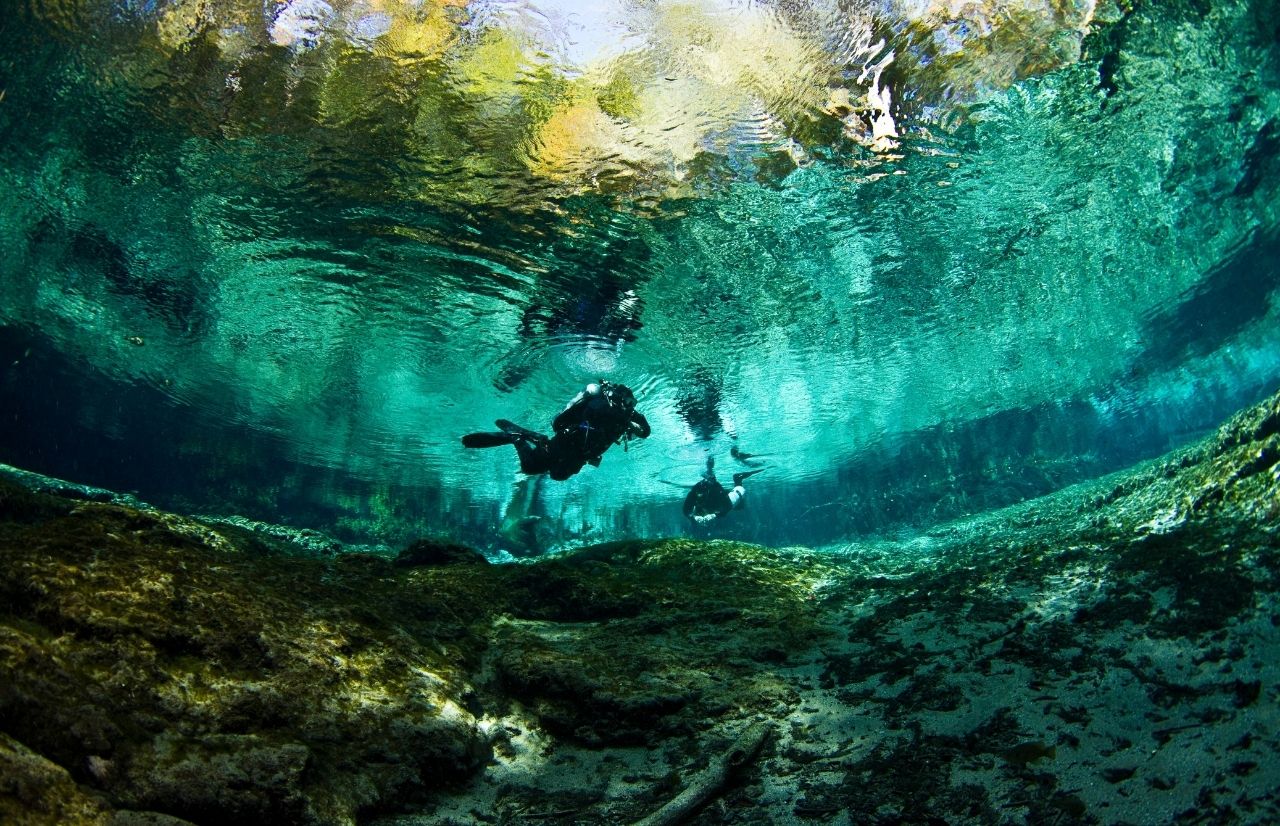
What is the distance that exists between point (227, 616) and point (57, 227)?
15.4 m

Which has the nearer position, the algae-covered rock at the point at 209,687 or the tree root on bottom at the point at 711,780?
the algae-covered rock at the point at 209,687

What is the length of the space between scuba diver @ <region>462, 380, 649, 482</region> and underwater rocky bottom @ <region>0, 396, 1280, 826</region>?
6.20 metres

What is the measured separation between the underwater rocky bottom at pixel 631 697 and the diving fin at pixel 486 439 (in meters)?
4.45

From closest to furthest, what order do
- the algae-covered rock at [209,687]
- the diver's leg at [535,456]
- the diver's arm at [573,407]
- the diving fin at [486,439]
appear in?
the algae-covered rock at [209,687] < the diving fin at [486,439] < the diver's leg at [535,456] < the diver's arm at [573,407]

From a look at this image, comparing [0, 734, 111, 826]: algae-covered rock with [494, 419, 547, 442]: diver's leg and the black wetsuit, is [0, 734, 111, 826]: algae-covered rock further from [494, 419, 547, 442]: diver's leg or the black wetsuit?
the black wetsuit

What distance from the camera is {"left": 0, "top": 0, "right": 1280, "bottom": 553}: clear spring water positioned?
7.50 meters

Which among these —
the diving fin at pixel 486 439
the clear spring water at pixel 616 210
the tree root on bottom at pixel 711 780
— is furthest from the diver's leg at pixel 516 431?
the tree root on bottom at pixel 711 780

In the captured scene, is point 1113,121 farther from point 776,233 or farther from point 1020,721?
point 1020,721

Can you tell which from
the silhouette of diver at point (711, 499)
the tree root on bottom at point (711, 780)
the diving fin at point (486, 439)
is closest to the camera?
the tree root on bottom at point (711, 780)

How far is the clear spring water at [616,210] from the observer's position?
7500 mm

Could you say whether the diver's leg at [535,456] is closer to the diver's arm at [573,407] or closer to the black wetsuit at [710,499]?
the diver's arm at [573,407]

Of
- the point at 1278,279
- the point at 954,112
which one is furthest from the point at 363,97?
the point at 1278,279

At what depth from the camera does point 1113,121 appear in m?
10.1

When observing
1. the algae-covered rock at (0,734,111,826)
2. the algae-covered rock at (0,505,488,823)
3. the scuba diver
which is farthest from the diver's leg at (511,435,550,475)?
the algae-covered rock at (0,734,111,826)
